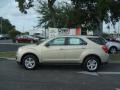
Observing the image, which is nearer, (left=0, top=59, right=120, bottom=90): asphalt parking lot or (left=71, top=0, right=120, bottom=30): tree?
(left=0, top=59, right=120, bottom=90): asphalt parking lot

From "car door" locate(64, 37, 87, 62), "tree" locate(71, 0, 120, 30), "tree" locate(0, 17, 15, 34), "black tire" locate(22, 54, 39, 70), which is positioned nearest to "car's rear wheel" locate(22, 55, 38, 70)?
"black tire" locate(22, 54, 39, 70)

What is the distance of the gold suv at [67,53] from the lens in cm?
1571

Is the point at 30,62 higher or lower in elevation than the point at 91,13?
lower

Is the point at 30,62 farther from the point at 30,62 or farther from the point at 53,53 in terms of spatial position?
the point at 53,53

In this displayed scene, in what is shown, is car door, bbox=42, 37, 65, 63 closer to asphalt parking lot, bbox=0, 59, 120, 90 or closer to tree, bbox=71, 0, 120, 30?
asphalt parking lot, bbox=0, 59, 120, 90

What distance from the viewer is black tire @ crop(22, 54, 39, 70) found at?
1588 cm

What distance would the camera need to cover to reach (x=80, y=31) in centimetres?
2792

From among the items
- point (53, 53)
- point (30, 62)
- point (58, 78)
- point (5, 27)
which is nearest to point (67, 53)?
point (53, 53)

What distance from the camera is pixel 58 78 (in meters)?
13.4

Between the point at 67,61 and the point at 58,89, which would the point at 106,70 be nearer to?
the point at 67,61

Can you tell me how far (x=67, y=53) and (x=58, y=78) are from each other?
251cm

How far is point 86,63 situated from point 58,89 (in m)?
5.11

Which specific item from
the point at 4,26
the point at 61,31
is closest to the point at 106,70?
the point at 61,31

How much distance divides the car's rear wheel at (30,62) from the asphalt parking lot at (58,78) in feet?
0.90
